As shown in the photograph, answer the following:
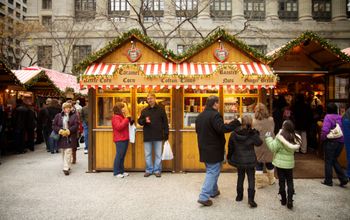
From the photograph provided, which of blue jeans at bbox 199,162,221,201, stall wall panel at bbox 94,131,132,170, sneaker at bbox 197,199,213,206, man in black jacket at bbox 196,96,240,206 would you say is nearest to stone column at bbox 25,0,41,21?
stall wall panel at bbox 94,131,132,170

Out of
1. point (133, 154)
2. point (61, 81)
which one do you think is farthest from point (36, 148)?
point (133, 154)

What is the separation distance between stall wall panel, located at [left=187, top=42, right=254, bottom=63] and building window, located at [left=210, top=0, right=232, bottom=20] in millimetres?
26049

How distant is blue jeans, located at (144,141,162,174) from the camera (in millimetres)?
7793

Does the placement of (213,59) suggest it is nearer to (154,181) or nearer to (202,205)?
(154,181)

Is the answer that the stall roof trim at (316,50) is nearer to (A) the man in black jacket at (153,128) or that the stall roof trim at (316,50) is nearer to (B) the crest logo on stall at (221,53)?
(B) the crest logo on stall at (221,53)

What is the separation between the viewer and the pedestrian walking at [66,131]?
798 centimetres

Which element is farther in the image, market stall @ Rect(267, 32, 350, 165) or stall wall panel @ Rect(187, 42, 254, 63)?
market stall @ Rect(267, 32, 350, 165)

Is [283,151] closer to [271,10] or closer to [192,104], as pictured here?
[192,104]

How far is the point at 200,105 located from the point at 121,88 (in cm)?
242

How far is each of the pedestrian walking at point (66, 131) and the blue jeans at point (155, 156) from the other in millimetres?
2224

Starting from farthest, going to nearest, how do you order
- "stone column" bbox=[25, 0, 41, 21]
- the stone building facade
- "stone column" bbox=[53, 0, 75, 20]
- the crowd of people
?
"stone column" bbox=[25, 0, 41, 21] → "stone column" bbox=[53, 0, 75, 20] → the stone building facade → the crowd of people

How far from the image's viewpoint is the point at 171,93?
841cm

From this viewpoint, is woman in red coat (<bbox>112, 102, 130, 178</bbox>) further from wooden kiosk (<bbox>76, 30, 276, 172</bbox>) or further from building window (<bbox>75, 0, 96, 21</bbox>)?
building window (<bbox>75, 0, 96, 21</bbox>)

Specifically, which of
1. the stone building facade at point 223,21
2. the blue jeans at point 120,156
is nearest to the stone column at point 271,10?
the stone building facade at point 223,21
